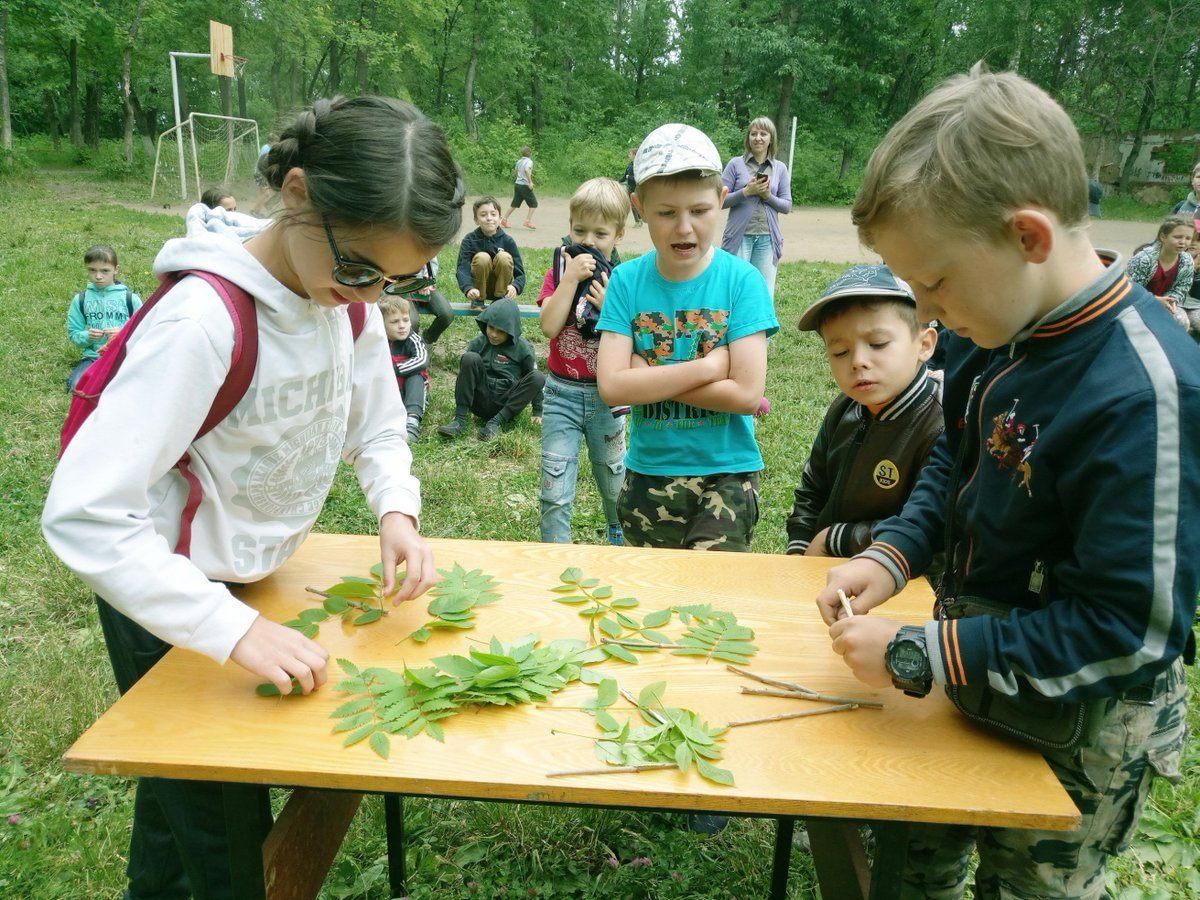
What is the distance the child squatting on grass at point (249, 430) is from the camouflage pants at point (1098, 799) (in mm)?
1232

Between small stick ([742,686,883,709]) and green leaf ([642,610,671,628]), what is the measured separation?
0.26 metres

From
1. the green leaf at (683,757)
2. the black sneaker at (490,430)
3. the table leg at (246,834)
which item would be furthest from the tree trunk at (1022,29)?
the table leg at (246,834)

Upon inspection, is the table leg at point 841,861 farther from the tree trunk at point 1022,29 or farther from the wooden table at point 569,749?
the tree trunk at point 1022,29

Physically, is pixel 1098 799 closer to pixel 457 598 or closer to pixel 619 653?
pixel 619 653

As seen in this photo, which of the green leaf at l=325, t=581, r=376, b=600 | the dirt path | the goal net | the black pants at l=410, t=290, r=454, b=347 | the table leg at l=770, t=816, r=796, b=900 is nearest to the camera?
the green leaf at l=325, t=581, r=376, b=600

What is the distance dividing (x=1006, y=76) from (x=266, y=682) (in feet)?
5.32

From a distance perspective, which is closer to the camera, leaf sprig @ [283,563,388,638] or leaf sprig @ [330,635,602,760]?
leaf sprig @ [330,635,602,760]

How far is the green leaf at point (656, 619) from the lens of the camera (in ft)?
5.83

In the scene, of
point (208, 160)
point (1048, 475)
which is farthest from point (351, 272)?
point (208, 160)

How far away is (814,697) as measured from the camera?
1.54 meters

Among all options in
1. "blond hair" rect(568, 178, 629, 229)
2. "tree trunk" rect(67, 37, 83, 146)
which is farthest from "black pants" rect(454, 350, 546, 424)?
"tree trunk" rect(67, 37, 83, 146)

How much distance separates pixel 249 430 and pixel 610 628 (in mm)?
809

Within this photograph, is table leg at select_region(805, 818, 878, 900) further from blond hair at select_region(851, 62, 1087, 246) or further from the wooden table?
blond hair at select_region(851, 62, 1087, 246)

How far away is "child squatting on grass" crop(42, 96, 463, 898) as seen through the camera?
1.39 meters
